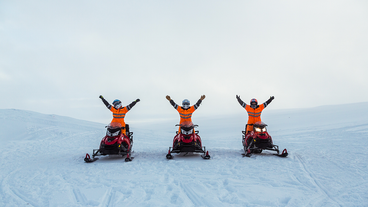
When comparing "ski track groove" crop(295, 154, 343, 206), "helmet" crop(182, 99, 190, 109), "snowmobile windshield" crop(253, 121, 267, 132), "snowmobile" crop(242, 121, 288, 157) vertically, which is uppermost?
"helmet" crop(182, 99, 190, 109)

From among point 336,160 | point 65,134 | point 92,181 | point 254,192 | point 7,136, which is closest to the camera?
point 254,192

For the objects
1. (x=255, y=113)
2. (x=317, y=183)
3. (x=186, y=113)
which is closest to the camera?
(x=317, y=183)

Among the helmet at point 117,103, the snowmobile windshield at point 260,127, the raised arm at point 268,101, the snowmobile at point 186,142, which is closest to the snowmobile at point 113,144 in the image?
the helmet at point 117,103

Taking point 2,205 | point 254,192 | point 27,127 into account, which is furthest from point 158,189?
point 27,127

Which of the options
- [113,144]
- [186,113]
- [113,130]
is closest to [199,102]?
[186,113]

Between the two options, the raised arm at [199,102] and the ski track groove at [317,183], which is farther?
the raised arm at [199,102]

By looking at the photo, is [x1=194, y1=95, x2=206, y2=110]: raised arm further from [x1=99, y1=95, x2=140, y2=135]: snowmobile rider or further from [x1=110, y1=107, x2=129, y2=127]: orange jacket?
[x1=110, y1=107, x2=129, y2=127]: orange jacket

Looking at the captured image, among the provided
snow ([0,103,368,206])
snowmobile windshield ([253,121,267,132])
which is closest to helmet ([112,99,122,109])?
snow ([0,103,368,206])

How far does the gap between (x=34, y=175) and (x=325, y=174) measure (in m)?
7.49

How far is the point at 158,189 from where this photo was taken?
423 centimetres

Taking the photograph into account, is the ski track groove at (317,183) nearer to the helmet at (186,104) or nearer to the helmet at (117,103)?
the helmet at (186,104)

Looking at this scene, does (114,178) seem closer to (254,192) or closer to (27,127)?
(254,192)

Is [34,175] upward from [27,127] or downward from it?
downward

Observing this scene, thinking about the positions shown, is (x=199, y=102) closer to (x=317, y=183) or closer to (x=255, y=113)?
(x=255, y=113)
